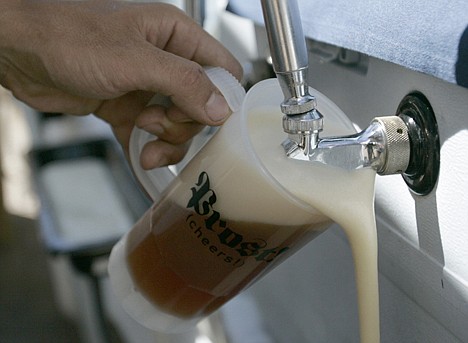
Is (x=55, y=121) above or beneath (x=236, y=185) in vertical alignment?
beneath

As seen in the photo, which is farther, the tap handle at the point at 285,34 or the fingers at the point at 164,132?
the fingers at the point at 164,132

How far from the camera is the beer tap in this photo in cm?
41

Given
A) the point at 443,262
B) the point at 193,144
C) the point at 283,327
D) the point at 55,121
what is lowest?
the point at 55,121

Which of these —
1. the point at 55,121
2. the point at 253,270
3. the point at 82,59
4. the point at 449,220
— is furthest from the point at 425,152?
the point at 55,121

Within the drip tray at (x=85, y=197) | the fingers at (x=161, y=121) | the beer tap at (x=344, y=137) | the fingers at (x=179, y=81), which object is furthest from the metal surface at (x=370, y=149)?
the drip tray at (x=85, y=197)

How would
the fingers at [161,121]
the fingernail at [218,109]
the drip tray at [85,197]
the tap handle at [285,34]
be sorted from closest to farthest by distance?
the tap handle at [285,34], the fingernail at [218,109], the fingers at [161,121], the drip tray at [85,197]

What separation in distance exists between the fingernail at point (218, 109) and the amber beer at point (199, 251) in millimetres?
60

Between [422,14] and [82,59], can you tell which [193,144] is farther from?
[422,14]

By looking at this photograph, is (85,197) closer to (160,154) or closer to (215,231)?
(160,154)

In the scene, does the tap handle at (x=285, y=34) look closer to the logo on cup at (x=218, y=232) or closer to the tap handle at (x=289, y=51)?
the tap handle at (x=289, y=51)

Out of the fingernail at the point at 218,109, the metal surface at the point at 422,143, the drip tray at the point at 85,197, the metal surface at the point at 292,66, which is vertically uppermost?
the metal surface at the point at 292,66

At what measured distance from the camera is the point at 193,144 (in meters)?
0.76

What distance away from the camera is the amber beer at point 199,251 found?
495mm

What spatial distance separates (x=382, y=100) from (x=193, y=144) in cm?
28
